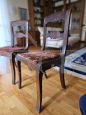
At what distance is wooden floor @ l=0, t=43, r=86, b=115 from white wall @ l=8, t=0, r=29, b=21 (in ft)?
8.83

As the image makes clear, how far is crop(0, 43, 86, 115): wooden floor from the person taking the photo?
1.03m

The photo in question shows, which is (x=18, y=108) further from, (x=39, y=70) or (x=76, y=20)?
(x=76, y=20)

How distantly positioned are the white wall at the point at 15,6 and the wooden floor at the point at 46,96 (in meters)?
2.69

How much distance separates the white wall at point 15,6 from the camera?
3624mm

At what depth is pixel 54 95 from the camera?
1.25 m

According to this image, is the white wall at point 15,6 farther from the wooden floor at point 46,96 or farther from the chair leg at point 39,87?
the chair leg at point 39,87

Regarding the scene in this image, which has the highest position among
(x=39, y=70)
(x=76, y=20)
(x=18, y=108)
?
(x=76, y=20)

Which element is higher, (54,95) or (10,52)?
(10,52)

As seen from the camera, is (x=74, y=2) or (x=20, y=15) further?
(x=74, y=2)

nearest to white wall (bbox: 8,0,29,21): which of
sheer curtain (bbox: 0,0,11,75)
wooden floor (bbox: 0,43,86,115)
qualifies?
sheer curtain (bbox: 0,0,11,75)

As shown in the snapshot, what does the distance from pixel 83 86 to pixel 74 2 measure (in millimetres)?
4225

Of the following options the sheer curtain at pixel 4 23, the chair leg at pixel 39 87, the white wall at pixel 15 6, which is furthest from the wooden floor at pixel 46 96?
the white wall at pixel 15 6

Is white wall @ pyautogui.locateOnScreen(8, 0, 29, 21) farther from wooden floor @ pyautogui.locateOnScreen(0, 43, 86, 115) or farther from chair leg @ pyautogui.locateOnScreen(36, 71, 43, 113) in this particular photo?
chair leg @ pyautogui.locateOnScreen(36, 71, 43, 113)

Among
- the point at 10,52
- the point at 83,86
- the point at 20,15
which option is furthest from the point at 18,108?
the point at 20,15
